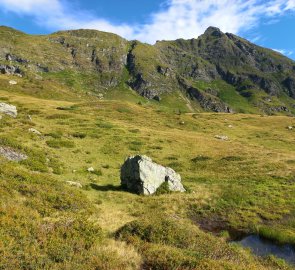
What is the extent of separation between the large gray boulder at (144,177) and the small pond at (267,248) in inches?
390

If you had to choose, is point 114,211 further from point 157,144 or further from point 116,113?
point 116,113

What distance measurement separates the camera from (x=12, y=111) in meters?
59.8

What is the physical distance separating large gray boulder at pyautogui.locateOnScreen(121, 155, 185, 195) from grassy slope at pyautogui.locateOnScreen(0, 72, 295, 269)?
1413 millimetres

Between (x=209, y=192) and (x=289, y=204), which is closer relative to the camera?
(x=289, y=204)

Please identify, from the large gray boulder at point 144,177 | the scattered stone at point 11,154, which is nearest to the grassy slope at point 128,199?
the scattered stone at point 11,154

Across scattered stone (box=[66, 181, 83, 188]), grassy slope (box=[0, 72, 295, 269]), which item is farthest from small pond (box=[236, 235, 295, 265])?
scattered stone (box=[66, 181, 83, 188])

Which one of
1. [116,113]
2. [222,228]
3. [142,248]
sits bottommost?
[222,228]

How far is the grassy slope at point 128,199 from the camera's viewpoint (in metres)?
13.3

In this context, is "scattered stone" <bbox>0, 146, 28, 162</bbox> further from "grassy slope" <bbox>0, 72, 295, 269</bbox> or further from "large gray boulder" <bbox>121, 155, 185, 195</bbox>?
"large gray boulder" <bbox>121, 155, 185, 195</bbox>

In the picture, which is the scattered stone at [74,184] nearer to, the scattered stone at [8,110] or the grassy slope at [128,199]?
the grassy slope at [128,199]

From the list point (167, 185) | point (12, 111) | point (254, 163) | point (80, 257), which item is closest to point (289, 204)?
point (167, 185)

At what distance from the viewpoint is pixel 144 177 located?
31.3 m

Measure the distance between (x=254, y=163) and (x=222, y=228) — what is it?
22.2m

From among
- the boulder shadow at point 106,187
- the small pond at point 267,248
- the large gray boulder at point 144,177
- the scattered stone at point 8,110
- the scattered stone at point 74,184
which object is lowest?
the small pond at point 267,248
